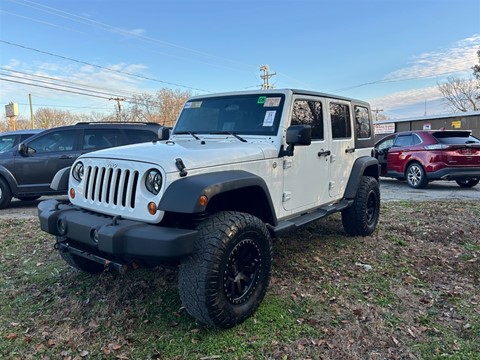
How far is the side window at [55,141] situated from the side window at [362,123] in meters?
6.14

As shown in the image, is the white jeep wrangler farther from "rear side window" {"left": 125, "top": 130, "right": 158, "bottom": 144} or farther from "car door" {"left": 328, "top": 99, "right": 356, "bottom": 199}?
"rear side window" {"left": 125, "top": 130, "right": 158, "bottom": 144}

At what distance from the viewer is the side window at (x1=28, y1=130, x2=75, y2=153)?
27.6 ft

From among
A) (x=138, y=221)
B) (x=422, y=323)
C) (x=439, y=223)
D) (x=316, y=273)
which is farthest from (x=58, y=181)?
(x=439, y=223)

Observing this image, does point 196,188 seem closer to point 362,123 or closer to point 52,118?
point 362,123

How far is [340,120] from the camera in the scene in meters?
5.15

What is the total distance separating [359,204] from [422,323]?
7.55 feet

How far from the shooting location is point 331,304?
11.5ft

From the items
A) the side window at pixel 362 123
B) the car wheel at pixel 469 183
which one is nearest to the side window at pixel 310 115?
the side window at pixel 362 123

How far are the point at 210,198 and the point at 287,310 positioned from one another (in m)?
1.32

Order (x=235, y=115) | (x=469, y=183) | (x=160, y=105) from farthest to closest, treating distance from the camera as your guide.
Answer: (x=160, y=105)
(x=469, y=183)
(x=235, y=115)

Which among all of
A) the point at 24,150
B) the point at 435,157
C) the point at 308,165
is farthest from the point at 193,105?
the point at 435,157

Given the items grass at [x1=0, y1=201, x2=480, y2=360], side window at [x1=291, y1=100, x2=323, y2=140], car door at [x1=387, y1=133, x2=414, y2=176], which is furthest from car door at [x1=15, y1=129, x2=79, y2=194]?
car door at [x1=387, y1=133, x2=414, y2=176]

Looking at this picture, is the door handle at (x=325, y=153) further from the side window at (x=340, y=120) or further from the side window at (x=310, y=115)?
the side window at (x=340, y=120)

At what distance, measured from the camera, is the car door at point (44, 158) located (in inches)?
327
